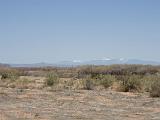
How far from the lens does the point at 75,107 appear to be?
23828mm

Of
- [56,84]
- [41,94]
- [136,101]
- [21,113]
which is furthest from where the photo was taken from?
[56,84]

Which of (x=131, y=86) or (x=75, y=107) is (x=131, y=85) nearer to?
(x=131, y=86)

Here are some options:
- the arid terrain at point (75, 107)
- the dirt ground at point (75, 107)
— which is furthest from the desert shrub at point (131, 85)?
the dirt ground at point (75, 107)

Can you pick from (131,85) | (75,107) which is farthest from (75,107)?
(131,85)

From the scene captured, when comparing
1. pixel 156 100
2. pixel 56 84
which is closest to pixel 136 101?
pixel 156 100

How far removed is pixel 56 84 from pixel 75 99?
1379 centimetres

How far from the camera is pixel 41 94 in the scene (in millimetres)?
30250

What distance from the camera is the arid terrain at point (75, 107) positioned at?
2047cm

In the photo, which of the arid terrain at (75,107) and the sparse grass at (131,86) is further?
the sparse grass at (131,86)

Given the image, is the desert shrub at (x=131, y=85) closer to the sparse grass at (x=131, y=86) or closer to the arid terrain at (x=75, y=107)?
the sparse grass at (x=131, y=86)

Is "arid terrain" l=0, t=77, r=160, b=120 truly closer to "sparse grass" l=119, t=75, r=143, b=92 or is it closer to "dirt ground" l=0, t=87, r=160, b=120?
"dirt ground" l=0, t=87, r=160, b=120

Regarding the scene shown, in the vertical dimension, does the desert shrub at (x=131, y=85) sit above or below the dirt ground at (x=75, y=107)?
above

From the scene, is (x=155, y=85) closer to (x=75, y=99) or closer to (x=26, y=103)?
Result: (x=75, y=99)

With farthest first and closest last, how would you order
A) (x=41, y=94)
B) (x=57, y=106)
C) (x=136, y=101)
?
(x=41, y=94) → (x=136, y=101) → (x=57, y=106)
